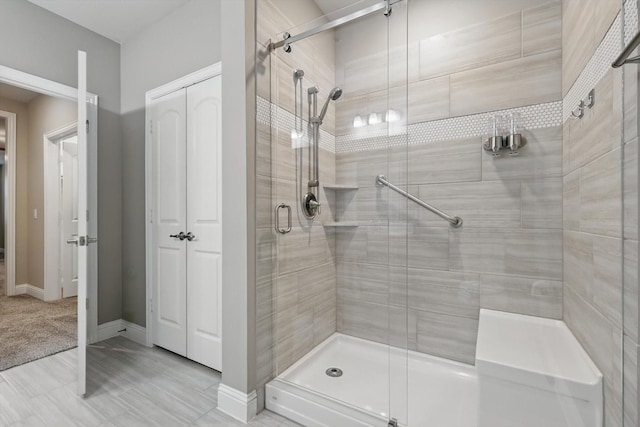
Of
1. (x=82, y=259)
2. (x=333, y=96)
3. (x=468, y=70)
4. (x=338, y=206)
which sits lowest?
(x=82, y=259)

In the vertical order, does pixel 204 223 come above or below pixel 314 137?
below

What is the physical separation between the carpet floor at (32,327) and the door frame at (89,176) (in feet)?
0.53

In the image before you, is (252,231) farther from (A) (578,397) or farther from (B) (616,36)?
(B) (616,36)

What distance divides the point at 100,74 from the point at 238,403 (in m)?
2.98

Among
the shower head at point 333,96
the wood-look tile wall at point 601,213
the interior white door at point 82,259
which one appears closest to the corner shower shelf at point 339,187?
the shower head at point 333,96

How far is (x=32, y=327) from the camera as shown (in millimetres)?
2738

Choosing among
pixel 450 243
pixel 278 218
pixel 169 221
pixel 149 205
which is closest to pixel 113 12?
pixel 149 205

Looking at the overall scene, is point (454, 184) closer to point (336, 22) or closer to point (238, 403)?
point (336, 22)

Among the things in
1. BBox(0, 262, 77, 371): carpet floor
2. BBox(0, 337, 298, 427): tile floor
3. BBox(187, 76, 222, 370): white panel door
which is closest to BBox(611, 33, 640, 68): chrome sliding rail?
BBox(0, 337, 298, 427): tile floor

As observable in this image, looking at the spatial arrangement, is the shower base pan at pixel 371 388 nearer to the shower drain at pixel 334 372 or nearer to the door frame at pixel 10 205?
the shower drain at pixel 334 372

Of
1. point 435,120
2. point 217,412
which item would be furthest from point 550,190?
point 217,412

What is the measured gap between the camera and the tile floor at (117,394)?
1646 millimetres

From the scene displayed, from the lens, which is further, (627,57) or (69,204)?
(69,204)

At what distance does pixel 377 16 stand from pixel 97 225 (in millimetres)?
2765
